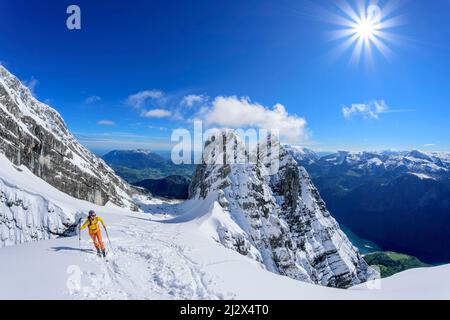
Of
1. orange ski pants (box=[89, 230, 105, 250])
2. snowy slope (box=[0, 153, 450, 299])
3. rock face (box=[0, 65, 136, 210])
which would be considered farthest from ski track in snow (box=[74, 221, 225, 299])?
rock face (box=[0, 65, 136, 210])

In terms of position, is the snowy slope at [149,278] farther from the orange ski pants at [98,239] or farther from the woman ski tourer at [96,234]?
the orange ski pants at [98,239]

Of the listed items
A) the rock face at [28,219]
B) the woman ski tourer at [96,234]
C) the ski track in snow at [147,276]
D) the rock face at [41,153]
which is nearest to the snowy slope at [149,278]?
the ski track in snow at [147,276]

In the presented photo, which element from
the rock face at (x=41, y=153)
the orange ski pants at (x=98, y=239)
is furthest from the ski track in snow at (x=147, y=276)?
the rock face at (x=41, y=153)

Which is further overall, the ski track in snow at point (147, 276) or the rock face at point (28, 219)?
the rock face at point (28, 219)

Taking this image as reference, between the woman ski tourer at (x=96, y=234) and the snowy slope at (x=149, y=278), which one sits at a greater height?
the woman ski tourer at (x=96, y=234)

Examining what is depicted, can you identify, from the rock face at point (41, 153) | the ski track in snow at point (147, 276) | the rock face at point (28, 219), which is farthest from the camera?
the rock face at point (41, 153)

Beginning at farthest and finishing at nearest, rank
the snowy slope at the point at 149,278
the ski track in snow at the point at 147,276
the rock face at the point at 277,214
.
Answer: the rock face at the point at 277,214
the ski track in snow at the point at 147,276
the snowy slope at the point at 149,278
